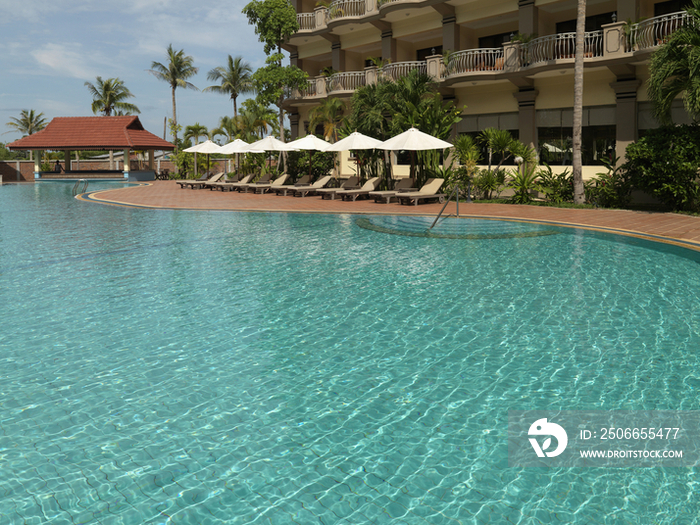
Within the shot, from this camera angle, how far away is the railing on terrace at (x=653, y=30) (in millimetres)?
18422

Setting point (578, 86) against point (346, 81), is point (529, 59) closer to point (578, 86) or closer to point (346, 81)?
point (578, 86)

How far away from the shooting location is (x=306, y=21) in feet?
106

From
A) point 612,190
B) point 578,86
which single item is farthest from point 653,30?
point 612,190

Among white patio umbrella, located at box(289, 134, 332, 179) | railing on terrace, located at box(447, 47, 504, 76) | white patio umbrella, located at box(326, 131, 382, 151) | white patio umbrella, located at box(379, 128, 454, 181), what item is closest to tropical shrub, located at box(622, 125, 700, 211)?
white patio umbrella, located at box(379, 128, 454, 181)

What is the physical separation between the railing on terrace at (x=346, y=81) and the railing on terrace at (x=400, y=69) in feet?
6.52

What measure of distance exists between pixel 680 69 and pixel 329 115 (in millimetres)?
17695

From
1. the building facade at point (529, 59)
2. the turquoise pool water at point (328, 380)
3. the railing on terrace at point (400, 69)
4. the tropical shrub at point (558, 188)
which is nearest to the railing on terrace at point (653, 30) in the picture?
the building facade at point (529, 59)

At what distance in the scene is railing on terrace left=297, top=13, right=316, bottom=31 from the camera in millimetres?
32219

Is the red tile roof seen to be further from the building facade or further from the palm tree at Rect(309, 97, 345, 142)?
the building facade

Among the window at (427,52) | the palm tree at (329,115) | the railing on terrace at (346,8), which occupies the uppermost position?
the railing on terrace at (346,8)

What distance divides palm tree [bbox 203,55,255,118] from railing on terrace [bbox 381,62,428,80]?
34209 mm

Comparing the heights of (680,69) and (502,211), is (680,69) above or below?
above

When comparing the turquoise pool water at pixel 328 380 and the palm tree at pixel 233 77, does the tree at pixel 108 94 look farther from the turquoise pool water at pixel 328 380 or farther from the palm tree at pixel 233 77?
the turquoise pool water at pixel 328 380

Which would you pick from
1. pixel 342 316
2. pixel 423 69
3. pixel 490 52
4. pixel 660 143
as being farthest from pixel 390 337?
pixel 423 69
